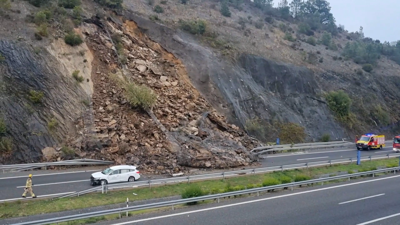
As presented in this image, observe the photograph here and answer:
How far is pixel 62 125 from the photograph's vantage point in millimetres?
27484

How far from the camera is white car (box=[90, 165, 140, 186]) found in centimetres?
2112

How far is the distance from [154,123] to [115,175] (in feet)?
25.2

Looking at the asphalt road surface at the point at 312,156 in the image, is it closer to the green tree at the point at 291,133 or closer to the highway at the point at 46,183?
the green tree at the point at 291,133

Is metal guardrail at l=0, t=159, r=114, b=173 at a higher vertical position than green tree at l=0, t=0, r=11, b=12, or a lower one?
lower

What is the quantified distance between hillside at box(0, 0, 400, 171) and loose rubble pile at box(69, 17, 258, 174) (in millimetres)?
95

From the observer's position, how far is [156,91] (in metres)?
33.1

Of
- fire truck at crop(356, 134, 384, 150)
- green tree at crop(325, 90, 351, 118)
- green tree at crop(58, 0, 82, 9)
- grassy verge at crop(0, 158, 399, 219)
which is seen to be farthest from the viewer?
green tree at crop(325, 90, 351, 118)

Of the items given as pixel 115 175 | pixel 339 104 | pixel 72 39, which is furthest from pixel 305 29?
pixel 115 175

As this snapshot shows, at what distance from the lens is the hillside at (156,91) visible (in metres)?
26.6

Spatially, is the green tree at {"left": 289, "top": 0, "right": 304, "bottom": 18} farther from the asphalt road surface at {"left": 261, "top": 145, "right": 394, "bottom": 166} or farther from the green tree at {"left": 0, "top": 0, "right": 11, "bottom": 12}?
the green tree at {"left": 0, "top": 0, "right": 11, "bottom": 12}

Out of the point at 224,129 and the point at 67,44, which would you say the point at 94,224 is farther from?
the point at 67,44

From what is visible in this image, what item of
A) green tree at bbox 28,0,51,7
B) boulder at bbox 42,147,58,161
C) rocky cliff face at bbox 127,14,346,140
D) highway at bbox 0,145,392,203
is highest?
green tree at bbox 28,0,51,7

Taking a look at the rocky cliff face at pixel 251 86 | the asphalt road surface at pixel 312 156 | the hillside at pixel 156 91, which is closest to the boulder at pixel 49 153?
the hillside at pixel 156 91

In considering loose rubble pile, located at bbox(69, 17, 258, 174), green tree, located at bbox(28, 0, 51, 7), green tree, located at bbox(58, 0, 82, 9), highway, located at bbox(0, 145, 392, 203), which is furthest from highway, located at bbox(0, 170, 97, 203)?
green tree, located at bbox(58, 0, 82, 9)
